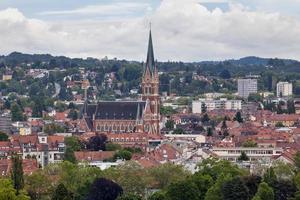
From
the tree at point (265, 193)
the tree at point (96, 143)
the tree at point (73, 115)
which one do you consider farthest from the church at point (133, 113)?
the tree at point (265, 193)

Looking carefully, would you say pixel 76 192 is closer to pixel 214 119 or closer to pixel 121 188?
pixel 121 188

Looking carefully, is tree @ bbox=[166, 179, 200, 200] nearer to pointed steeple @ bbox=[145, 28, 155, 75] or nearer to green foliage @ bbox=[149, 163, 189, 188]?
green foliage @ bbox=[149, 163, 189, 188]

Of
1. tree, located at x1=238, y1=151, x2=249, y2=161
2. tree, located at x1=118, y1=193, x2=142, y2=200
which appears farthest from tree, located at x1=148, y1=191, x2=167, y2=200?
tree, located at x1=238, y1=151, x2=249, y2=161

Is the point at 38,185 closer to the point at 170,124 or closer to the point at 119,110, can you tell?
the point at 119,110

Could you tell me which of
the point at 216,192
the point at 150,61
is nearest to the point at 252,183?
the point at 216,192

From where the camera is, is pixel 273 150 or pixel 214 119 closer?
pixel 273 150

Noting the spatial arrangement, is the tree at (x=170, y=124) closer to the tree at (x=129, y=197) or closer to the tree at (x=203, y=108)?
the tree at (x=203, y=108)

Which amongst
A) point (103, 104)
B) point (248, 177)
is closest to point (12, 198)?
point (248, 177)
